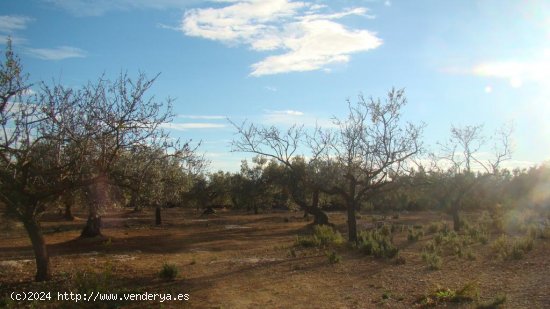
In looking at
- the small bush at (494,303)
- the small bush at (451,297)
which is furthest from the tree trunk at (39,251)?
the small bush at (494,303)

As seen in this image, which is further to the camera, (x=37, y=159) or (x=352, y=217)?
(x=352, y=217)

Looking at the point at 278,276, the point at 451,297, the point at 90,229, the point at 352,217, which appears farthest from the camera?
the point at 90,229

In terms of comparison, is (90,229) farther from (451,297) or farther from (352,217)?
(451,297)

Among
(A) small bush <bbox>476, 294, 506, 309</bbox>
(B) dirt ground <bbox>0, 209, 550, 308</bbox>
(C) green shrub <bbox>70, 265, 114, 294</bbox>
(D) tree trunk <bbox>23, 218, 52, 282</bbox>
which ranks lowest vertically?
(B) dirt ground <bbox>0, 209, 550, 308</bbox>

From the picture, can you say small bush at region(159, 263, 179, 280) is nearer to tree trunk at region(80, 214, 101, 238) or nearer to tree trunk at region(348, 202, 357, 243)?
tree trunk at region(348, 202, 357, 243)

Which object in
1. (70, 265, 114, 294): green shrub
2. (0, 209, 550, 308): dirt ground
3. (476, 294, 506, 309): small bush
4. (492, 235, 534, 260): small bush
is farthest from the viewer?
(492, 235, 534, 260): small bush

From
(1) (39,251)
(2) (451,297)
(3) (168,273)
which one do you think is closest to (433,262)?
(2) (451,297)

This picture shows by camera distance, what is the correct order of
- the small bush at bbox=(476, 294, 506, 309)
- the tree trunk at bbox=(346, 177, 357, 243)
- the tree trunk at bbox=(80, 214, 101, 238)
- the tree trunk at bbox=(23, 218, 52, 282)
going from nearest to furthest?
the small bush at bbox=(476, 294, 506, 309) < the tree trunk at bbox=(23, 218, 52, 282) < the tree trunk at bbox=(346, 177, 357, 243) < the tree trunk at bbox=(80, 214, 101, 238)

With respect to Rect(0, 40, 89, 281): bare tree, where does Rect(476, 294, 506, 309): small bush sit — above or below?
below

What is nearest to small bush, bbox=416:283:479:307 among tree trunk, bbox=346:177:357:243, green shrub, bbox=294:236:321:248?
green shrub, bbox=294:236:321:248

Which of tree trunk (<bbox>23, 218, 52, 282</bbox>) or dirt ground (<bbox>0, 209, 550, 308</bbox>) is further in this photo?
tree trunk (<bbox>23, 218, 52, 282</bbox>)

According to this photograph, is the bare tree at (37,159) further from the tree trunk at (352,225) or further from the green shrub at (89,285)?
the tree trunk at (352,225)

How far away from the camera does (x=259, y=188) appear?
48.1 metres

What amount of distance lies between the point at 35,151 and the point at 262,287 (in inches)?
286
